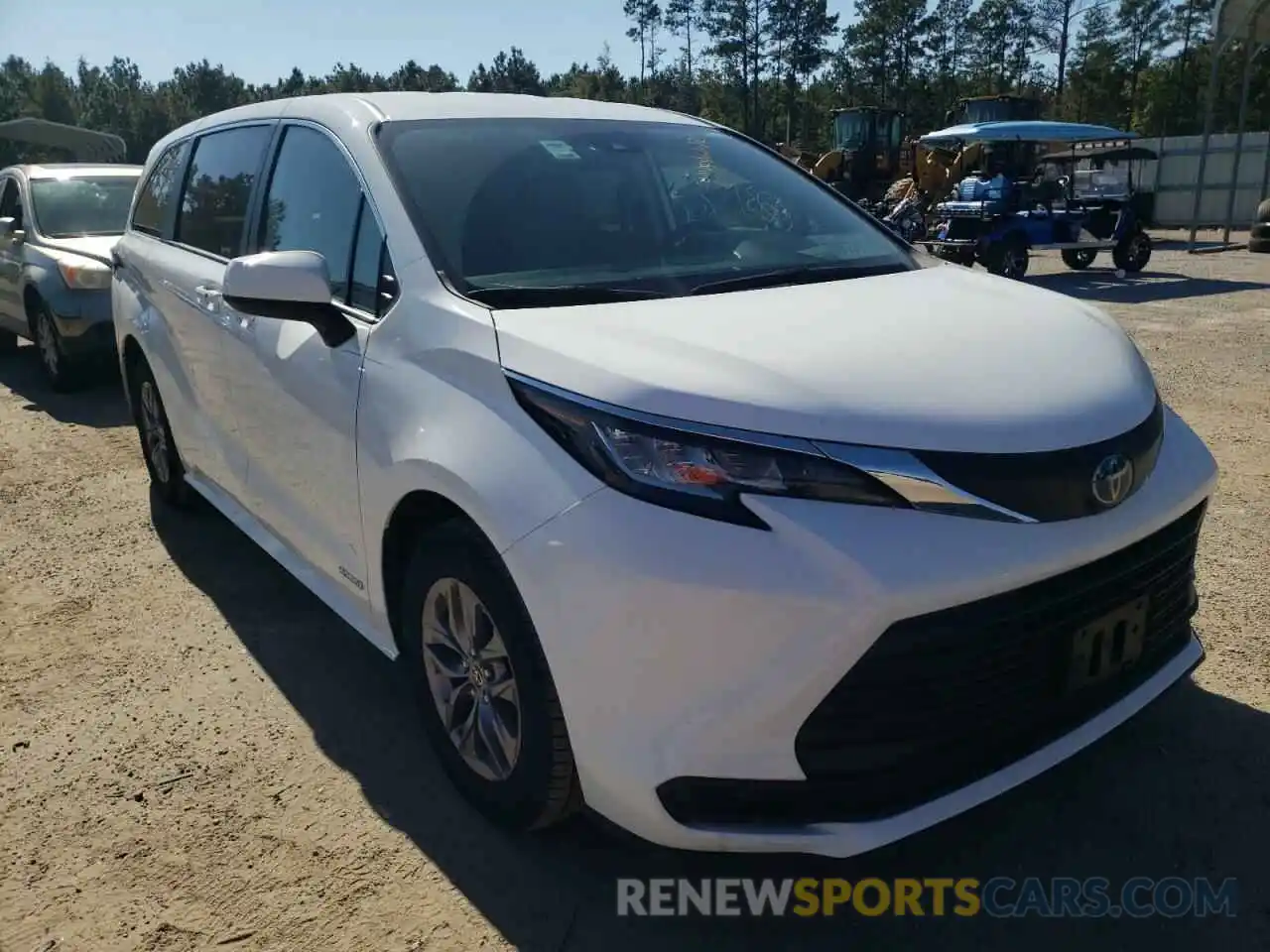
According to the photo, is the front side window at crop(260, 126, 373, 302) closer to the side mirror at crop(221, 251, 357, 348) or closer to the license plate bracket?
the side mirror at crop(221, 251, 357, 348)

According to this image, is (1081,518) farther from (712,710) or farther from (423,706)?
(423,706)

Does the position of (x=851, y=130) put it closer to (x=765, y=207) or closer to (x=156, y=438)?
(x=156, y=438)

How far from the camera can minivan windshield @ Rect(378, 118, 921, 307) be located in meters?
2.56

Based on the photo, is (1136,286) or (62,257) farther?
(1136,286)

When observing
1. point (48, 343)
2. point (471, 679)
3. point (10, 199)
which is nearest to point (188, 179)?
point (471, 679)

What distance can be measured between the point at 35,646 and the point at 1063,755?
334 cm

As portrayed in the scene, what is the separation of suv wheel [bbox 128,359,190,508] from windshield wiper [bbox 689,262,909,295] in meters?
2.85

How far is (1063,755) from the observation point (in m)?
2.06

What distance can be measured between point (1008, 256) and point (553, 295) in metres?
13.9

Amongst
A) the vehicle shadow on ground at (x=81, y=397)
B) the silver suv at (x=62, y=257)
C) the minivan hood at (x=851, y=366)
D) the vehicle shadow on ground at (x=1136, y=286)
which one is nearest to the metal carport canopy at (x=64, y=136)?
the silver suv at (x=62, y=257)

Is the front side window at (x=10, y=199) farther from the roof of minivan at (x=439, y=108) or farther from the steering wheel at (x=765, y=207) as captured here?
the steering wheel at (x=765, y=207)

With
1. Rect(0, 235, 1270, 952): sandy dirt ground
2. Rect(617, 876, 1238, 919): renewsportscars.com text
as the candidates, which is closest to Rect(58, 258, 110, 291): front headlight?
Rect(0, 235, 1270, 952): sandy dirt ground

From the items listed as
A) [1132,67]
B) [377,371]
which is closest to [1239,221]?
[377,371]

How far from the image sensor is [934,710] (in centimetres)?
187
